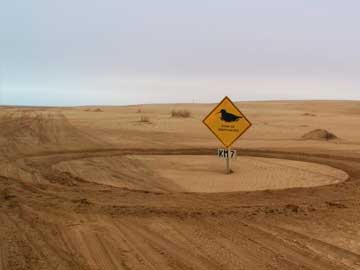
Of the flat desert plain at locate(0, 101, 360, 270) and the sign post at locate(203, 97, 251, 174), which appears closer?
the flat desert plain at locate(0, 101, 360, 270)

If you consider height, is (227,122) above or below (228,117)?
below

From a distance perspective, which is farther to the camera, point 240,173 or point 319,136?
point 319,136

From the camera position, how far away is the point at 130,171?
52.4 feet

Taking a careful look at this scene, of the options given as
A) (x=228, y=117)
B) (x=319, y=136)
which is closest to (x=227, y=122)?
(x=228, y=117)

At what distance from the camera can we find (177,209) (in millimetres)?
10586

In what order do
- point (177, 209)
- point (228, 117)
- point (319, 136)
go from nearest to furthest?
point (177, 209) < point (228, 117) < point (319, 136)

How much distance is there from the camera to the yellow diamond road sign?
1617 cm

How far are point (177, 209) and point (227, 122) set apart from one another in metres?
6.26

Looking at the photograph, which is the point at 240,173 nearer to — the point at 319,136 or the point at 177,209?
the point at 177,209

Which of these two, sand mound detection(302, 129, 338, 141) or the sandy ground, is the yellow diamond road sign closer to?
the sandy ground

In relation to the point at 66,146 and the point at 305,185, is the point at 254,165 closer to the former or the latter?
the point at 305,185

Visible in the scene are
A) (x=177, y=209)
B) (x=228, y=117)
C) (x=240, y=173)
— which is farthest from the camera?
(x=228, y=117)

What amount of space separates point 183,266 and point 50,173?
9273 mm

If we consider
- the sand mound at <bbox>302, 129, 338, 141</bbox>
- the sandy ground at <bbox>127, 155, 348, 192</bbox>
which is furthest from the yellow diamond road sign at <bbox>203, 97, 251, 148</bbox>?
the sand mound at <bbox>302, 129, 338, 141</bbox>
